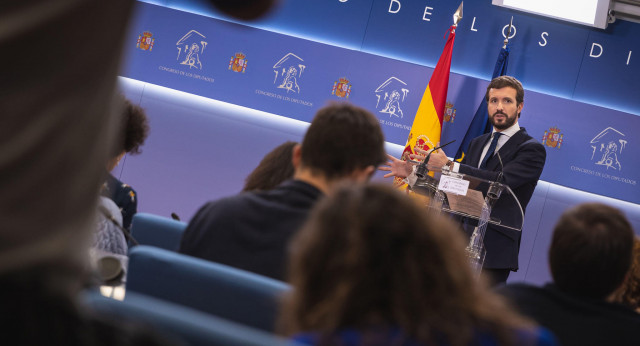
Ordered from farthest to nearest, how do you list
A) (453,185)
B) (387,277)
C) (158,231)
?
(453,185) → (158,231) → (387,277)

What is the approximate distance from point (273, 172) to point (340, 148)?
0.68 m

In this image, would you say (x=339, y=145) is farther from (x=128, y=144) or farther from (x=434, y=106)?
(x=434, y=106)

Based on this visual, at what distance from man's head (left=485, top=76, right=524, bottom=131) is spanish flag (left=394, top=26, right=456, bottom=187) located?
0.80m

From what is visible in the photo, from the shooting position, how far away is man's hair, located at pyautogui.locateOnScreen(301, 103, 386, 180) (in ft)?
6.29

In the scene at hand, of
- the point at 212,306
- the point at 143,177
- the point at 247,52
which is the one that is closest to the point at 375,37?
the point at 247,52

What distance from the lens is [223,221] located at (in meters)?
1.79

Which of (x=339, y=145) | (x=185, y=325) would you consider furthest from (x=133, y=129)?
(x=185, y=325)

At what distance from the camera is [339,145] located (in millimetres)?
1922

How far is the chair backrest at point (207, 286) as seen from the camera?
1.35m

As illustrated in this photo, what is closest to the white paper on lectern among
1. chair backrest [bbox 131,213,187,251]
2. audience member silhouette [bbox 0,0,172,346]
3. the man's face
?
the man's face

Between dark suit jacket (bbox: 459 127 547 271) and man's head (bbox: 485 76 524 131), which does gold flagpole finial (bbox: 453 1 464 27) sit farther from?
dark suit jacket (bbox: 459 127 547 271)

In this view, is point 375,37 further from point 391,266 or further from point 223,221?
point 391,266

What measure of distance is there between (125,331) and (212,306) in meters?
0.88

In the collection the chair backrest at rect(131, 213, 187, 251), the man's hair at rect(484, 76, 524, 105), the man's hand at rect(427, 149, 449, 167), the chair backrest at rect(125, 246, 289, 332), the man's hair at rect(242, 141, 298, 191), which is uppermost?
the man's hair at rect(484, 76, 524, 105)
